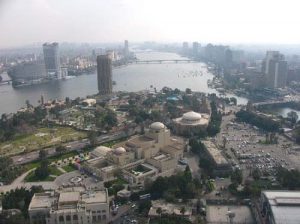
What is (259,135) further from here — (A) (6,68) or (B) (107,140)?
(A) (6,68)

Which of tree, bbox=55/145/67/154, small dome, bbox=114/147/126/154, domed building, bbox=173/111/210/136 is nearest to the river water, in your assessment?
domed building, bbox=173/111/210/136

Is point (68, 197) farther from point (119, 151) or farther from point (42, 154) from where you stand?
point (42, 154)

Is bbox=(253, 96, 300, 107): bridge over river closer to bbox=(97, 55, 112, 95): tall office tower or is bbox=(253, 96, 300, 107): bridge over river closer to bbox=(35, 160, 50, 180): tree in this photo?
bbox=(97, 55, 112, 95): tall office tower

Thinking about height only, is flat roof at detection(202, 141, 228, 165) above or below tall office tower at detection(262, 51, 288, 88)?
below

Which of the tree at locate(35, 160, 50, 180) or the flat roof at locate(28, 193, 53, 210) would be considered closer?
the flat roof at locate(28, 193, 53, 210)

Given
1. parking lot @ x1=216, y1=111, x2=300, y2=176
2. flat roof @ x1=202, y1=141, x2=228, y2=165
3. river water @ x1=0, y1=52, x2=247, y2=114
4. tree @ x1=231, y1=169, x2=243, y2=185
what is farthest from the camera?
river water @ x1=0, y1=52, x2=247, y2=114

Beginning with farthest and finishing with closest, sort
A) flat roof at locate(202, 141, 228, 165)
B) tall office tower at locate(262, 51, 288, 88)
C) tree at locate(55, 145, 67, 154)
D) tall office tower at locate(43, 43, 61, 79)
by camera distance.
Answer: tall office tower at locate(43, 43, 61, 79) → tall office tower at locate(262, 51, 288, 88) → tree at locate(55, 145, 67, 154) → flat roof at locate(202, 141, 228, 165)

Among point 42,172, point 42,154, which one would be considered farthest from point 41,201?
point 42,154

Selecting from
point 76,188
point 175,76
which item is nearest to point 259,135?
point 76,188
